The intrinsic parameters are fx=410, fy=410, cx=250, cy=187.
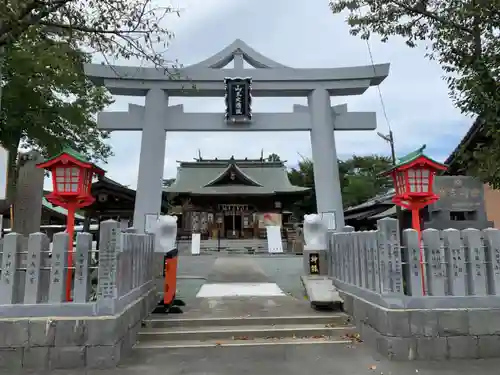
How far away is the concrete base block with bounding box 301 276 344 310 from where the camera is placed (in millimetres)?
7230

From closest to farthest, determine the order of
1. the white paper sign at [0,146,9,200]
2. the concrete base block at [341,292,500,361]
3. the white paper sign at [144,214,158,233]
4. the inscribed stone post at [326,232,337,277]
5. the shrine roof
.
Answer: the white paper sign at [0,146,9,200], the concrete base block at [341,292,500,361], the inscribed stone post at [326,232,337,277], the white paper sign at [144,214,158,233], the shrine roof

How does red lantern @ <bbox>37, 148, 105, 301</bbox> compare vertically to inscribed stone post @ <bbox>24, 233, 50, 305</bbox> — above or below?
above

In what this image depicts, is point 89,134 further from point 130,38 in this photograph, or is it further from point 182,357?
point 182,357

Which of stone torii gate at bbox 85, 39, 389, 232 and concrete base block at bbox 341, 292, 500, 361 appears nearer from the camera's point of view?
concrete base block at bbox 341, 292, 500, 361

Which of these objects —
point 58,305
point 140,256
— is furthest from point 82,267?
point 140,256

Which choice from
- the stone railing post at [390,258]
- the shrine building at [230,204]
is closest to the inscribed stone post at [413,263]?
the stone railing post at [390,258]

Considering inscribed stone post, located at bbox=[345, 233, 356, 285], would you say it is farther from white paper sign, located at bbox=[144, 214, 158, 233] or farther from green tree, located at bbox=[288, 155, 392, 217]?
green tree, located at bbox=[288, 155, 392, 217]

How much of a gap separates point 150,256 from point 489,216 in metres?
10.9

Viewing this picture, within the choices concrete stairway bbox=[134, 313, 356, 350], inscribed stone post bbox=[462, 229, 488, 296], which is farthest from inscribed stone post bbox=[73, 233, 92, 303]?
inscribed stone post bbox=[462, 229, 488, 296]

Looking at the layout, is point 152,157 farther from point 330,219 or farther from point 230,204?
point 230,204

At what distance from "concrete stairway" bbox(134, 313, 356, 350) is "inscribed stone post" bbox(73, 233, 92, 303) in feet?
4.25

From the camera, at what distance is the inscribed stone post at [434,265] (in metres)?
5.30

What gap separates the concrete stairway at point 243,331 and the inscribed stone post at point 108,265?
117 centimetres

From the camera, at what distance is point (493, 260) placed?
5348mm
